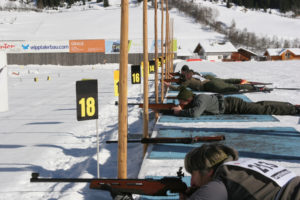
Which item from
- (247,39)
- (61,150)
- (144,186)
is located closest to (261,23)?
(247,39)

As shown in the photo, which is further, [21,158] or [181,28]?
[181,28]

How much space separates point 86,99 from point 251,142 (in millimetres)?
2432

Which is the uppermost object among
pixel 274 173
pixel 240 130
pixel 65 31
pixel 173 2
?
pixel 173 2

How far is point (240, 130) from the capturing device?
18.9 feet

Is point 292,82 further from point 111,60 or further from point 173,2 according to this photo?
point 173,2

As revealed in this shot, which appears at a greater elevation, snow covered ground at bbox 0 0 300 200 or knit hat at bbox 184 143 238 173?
knit hat at bbox 184 143 238 173

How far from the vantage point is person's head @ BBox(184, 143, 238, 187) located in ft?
6.23

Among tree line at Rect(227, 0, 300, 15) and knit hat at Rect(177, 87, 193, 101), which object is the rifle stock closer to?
knit hat at Rect(177, 87, 193, 101)

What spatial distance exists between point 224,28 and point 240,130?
95375 mm

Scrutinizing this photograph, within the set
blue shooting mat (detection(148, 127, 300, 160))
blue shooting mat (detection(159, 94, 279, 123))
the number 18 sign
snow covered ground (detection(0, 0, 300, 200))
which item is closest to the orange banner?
snow covered ground (detection(0, 0, 300, 200))

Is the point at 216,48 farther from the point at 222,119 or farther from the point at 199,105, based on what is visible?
the point at 199,105

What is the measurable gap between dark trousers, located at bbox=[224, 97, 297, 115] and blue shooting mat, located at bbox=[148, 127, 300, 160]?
41.9 inches

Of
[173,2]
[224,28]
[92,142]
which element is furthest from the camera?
[173,2]

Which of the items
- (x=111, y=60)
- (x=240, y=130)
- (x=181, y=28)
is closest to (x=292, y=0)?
(x=181, y=28)
